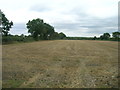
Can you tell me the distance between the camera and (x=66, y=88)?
4.23 m

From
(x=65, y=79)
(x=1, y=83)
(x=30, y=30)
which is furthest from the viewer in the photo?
(x=30, y=30)

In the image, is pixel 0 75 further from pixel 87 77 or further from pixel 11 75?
pixel 87 77

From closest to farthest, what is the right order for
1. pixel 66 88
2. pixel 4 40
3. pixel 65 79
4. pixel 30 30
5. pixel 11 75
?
pixel 66 88, pixel 65 79, pixel 11 75, pixel 4 40, pixel 30 30

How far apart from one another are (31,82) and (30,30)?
55.8 m

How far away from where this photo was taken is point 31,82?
475cm

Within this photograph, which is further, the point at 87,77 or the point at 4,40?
the point at 4,40

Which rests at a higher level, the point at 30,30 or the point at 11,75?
the point at 30,30

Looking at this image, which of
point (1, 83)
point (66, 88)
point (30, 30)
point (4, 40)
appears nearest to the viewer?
point (66, 88)

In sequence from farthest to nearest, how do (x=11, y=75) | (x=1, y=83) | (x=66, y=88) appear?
(x=11, y=75) → (x=1, y=83) → (x=66, y=88)

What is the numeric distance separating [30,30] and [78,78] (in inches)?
2189

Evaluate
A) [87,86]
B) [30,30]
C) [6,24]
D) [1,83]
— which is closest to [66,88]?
[87,86]

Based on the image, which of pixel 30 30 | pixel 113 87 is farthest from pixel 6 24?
pixel 113 87

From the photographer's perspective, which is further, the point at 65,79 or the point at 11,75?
the point at 11,75

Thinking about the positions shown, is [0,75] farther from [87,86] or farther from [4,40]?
[4,40]
